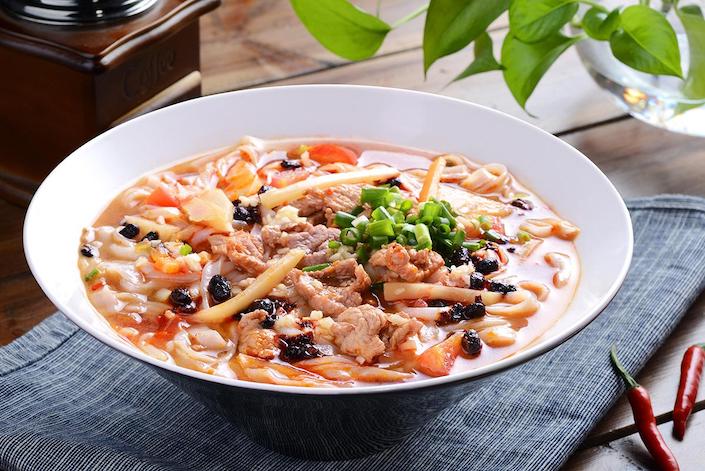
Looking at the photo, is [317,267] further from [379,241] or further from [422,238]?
[422,238]

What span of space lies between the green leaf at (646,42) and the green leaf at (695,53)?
0.19 metres

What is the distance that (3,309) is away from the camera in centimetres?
362

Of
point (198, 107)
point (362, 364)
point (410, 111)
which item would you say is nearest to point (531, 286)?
point (362, 364)

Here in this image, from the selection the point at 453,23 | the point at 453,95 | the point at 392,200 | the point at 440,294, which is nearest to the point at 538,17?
the point at 453,23

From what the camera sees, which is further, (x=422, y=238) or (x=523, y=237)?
(x=523, y=237)

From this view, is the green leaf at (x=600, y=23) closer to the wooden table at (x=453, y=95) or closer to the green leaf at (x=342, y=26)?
the wooden table at (x=453, y=95)

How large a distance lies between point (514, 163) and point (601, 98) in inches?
64.0

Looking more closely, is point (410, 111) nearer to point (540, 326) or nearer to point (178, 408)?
point (540, 326)

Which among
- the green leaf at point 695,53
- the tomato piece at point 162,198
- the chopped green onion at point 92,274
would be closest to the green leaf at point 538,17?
the green leaf at point 695,53

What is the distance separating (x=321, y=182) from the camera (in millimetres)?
3377

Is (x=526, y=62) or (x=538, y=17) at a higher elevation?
(x=538, y=17)

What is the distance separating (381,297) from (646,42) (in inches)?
66.2

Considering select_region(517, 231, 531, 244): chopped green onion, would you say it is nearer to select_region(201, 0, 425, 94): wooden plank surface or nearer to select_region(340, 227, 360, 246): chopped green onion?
select_region(340, 227, 360, 246): chopped green onion

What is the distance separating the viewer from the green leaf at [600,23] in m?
3.93
